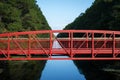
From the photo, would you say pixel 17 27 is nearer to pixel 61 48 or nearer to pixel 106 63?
pixel 106 63

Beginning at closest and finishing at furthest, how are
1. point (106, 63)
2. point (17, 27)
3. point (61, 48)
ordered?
point (61, 48) → point (106, 63) → point (17, 27)

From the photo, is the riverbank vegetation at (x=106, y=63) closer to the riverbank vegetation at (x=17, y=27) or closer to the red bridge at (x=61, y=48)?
the red bridge at (x=61, y=48)

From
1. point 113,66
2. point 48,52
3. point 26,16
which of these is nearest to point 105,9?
point 26,16

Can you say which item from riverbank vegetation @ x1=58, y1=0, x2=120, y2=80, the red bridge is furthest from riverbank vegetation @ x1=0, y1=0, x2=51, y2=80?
riverbank vegetation @ x1=58, y1=0, x2=120, y2=80

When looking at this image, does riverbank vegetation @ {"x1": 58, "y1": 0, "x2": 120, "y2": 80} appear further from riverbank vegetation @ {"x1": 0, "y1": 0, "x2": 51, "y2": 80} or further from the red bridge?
riverbank vegetation @ {"x1": 0, "y1": 0, "x2": 51, "y2": 80}

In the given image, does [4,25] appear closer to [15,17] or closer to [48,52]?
[15,17]

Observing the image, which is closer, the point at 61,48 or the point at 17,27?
the point at 61,48

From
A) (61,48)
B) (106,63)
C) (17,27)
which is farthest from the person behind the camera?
(17,27)

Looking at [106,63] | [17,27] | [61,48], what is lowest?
[106,63]

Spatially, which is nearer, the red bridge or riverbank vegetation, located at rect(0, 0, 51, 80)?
the red bridge

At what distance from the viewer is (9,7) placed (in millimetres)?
98500

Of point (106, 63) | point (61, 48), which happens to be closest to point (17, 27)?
point (106, 63)

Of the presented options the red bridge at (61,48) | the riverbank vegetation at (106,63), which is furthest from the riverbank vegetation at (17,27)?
the riverbank vegetation at (106,63)

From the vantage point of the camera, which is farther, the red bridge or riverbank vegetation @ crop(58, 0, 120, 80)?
riverbank vegetation @ crop(58, 0, 120, 80)
